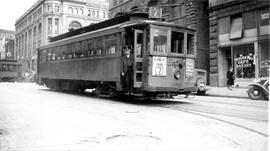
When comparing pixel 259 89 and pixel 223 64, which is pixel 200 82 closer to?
pixel 259 89

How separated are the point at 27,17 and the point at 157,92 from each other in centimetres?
6315

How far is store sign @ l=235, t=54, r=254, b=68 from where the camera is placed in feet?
62.2

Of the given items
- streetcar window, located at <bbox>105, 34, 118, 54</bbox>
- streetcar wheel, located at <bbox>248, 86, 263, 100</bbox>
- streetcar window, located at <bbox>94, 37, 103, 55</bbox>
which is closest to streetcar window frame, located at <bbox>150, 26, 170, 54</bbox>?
streetcar window, located at <bbox>105, 34, 118, 54</bbox>

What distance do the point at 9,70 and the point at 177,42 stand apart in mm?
36017

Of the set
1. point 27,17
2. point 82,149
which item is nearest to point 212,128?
point 82,149

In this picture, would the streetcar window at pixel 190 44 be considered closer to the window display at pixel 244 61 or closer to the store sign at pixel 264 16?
the window display at pixel 244 61

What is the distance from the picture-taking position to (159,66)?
36.7 ft

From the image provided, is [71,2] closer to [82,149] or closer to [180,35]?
[180,35]

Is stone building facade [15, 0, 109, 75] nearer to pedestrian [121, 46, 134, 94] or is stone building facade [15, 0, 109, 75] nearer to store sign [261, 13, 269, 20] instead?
store sign [261, 13, 269, 20]

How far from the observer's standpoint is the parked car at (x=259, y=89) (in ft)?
44.0

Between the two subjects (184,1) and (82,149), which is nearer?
(82,149)

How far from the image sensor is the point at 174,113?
29.4ft

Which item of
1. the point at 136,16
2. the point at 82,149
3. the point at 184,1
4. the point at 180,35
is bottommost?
the point at 82,149

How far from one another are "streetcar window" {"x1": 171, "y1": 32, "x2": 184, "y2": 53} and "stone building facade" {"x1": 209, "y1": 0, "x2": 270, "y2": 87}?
25.9 ft
